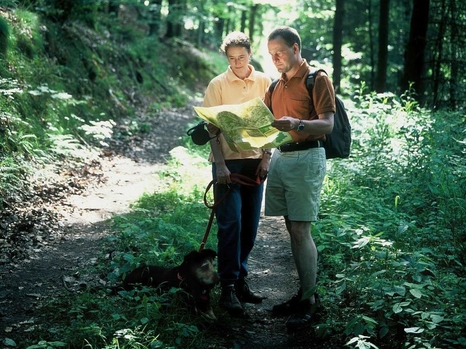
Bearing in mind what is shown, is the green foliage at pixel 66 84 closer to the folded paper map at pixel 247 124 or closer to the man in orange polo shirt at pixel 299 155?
the folded paper map at pixel 247 124

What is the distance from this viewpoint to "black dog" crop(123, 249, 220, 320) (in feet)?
13.8

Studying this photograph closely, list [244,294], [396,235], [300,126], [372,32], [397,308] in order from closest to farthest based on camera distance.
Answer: [397,308] < [300,126] < [244,294] < [396,235] < [372,32]

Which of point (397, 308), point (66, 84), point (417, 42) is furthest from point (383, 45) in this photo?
point (397, 308)

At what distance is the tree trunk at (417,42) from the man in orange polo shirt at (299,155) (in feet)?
30.3

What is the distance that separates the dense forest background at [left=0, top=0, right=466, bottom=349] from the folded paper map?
3.82 ft

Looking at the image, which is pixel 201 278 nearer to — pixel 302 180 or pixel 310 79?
pixel 302 180

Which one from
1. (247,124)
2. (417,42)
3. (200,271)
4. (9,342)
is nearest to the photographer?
(9,342)

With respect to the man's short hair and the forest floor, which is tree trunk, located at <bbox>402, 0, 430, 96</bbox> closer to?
the forest floor

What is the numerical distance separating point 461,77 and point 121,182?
9.58 metres

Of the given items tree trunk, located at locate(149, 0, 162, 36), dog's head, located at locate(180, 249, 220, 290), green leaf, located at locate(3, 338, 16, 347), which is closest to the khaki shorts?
dog's head, located at locate(180, 249, 220, 290)

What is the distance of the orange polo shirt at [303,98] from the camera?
4031 millimetres

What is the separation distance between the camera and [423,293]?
388cm

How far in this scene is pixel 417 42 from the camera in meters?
12.7

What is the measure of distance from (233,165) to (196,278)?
1.11 meters
